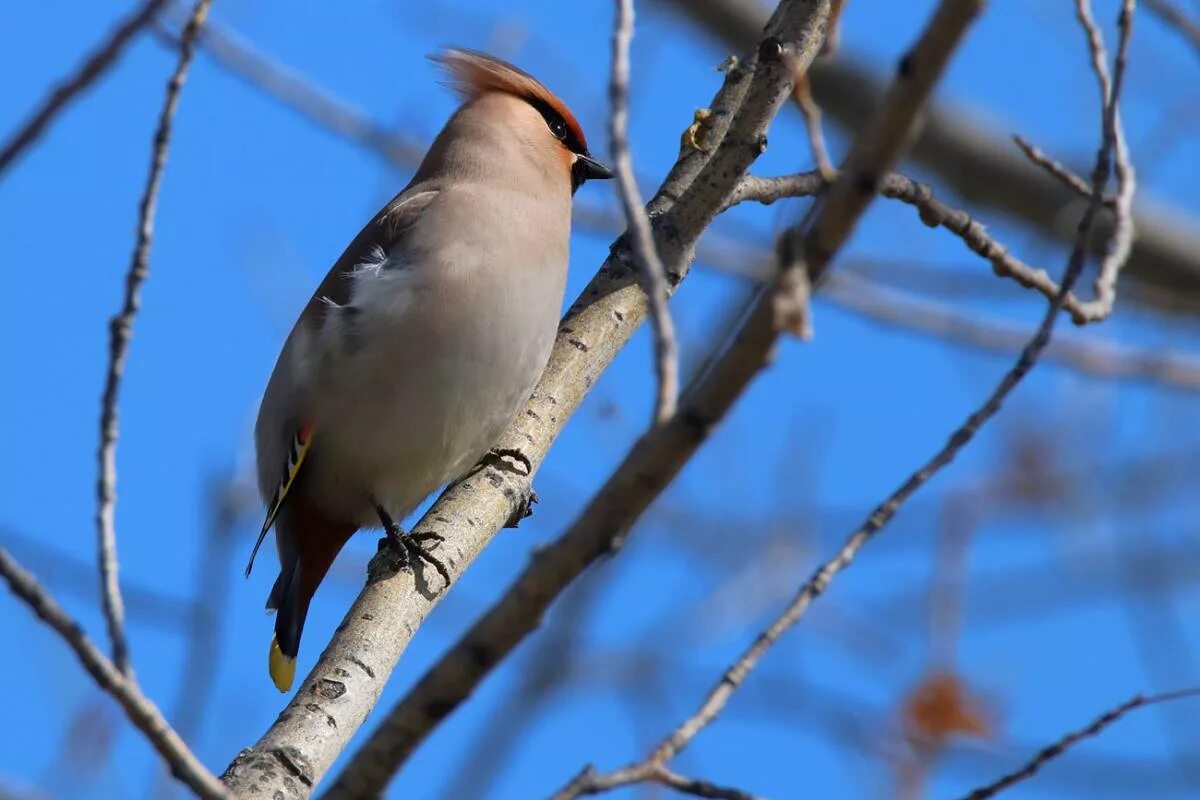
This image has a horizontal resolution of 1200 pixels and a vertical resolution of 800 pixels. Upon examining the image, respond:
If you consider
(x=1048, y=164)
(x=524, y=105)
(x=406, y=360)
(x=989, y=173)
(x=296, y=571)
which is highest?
(x=989, y=173)

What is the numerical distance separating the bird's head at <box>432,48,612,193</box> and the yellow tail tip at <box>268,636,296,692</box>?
1611 millimetres

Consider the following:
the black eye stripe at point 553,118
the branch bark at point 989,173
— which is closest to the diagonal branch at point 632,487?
the black eye stripe at point 553,118

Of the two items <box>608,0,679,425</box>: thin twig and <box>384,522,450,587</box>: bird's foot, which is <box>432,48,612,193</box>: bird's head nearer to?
<box>384,522,450,587</box>: bird's foot

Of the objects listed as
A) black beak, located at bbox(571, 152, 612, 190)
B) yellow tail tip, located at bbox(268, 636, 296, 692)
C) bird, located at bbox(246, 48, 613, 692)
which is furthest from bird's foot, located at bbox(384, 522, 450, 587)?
black beak, located at bbox(571, 152, 612, 190)

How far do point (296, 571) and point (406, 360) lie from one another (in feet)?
2.26

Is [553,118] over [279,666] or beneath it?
over

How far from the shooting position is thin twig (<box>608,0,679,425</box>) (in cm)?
174

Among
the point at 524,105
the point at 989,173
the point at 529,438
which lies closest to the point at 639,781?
the point at 529,438

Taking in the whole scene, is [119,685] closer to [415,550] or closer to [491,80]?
[415,550]

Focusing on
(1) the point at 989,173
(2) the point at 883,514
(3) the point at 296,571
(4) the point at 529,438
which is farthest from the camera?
(1) the point at 989,173

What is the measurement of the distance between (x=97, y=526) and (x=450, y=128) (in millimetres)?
3092

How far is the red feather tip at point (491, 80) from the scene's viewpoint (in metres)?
5.07

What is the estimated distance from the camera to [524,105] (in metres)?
5.04

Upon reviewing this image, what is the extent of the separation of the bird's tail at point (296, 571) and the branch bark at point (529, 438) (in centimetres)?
75
